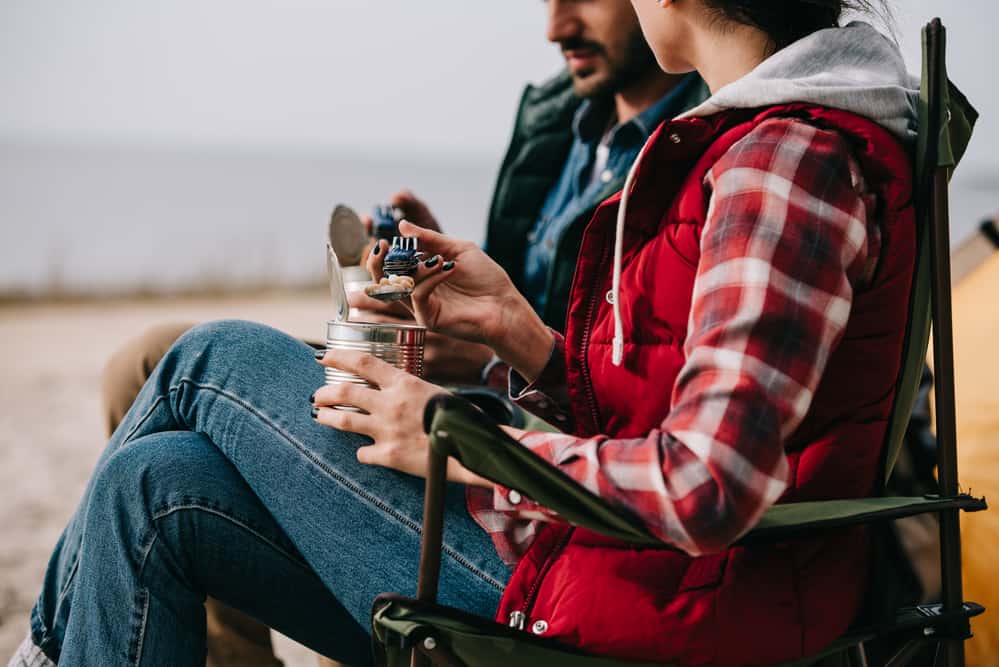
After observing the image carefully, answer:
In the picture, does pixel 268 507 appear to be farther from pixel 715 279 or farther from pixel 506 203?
pixel 506 203

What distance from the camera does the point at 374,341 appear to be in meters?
1.29

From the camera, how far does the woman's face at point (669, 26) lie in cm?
128

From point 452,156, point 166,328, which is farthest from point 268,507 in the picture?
point 452,156

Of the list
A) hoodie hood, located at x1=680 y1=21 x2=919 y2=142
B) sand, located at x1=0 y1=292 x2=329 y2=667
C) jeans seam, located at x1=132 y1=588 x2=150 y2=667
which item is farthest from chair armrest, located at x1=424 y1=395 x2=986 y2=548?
sand, located at x1=0 y1=292 x2=329 y2=667

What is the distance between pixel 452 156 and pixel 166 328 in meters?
43.7

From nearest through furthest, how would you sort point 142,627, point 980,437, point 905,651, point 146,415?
point 905,651, point 142,627, point 146,415, point 980,437

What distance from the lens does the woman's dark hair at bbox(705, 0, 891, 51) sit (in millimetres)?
1264

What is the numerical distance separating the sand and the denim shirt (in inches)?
45.4

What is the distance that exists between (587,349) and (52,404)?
502 cm

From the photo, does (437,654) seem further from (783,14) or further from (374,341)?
(783,14)

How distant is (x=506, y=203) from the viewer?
2.71 m

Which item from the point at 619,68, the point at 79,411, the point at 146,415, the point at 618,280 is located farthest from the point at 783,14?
the point at 79,411

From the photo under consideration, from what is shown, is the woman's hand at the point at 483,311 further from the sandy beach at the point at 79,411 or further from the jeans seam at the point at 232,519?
the sandy beach at the point at 79,411

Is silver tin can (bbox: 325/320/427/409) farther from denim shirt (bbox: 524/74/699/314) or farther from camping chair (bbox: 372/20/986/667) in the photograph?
denim shirt (bbox: 524/74/699/314)
